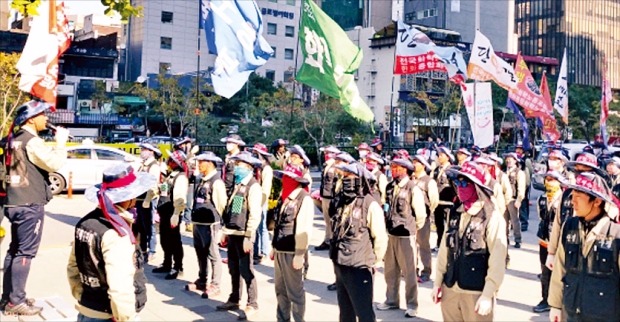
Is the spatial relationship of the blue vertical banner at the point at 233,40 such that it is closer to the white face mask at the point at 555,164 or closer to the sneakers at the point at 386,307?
the sneakers at the point at 386,307

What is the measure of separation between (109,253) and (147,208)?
5.96 meters

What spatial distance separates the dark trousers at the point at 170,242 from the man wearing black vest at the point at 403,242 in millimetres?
3213

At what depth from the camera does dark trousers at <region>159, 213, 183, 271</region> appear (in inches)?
349

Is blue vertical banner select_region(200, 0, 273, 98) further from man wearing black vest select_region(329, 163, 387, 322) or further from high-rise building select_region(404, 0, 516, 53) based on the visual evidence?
high-rise building select_region(404, 0, 516, 53)

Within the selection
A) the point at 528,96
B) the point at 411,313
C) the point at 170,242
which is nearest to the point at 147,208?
the point at 170,242

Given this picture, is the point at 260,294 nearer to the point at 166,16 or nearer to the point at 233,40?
the point at 233,40

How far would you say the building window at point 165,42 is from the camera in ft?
194

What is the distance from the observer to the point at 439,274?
519 centimetres

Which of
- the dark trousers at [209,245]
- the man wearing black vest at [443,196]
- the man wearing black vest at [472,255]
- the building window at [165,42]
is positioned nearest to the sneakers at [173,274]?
the dark trousers at [209,245]

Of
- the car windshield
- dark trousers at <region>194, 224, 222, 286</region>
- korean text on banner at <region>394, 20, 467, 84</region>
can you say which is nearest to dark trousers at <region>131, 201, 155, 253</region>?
dark trousers at <region>194, 224, 222, 286</region>

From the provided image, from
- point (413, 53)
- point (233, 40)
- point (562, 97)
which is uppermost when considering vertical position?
point (413, 53)

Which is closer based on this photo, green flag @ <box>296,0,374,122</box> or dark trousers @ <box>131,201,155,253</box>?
dark trousers @ <box>131,201,155,253</box>

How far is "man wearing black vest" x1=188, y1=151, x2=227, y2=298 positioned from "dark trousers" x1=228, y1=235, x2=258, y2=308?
66 centimetres

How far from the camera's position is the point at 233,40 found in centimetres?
1100
